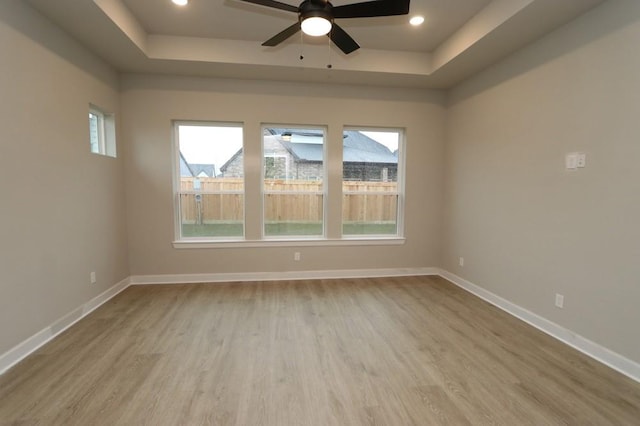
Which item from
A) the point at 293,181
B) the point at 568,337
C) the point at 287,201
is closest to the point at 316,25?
the point at 293,181

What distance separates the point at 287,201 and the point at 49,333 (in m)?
2.83

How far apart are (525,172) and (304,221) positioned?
109 inches

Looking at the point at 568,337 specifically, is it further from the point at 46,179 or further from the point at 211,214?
the point at 46,179

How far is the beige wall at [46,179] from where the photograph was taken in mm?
2133

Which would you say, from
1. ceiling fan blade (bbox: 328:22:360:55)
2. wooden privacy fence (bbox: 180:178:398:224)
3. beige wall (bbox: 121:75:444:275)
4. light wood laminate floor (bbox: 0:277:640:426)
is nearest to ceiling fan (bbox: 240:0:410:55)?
ceiling fan blade (bbox: 328:22:360:55)

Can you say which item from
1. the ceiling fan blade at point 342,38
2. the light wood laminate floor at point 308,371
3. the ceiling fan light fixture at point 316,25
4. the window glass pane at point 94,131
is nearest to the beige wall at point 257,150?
the window glass pane at point 94,131

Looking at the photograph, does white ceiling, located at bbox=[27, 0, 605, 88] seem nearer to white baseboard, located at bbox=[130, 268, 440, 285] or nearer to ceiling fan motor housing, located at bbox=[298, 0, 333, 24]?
ceiling fan motor housing, located at bbox=[298, 0, 333, 24]

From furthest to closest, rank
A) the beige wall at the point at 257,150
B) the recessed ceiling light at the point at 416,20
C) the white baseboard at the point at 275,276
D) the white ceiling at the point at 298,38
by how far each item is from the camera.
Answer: the white baseboard at the point at 275,276 < the beige wall at the point at 257,150 < the recessed ceiling light at the point at 416,20 < the white ceiling at the point at 298,38

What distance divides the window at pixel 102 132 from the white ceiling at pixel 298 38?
25.1 inches

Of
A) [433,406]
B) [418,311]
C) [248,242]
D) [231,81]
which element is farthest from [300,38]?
[433,406]

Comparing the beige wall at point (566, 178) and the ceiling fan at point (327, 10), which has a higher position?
the ceiling fan at point (327, 10)

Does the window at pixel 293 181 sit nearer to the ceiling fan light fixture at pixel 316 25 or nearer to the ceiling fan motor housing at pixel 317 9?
the ceiling fan light fixture at pixel 316 25

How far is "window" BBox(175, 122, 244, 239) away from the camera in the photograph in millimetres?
4012

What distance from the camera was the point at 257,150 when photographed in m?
4.00
